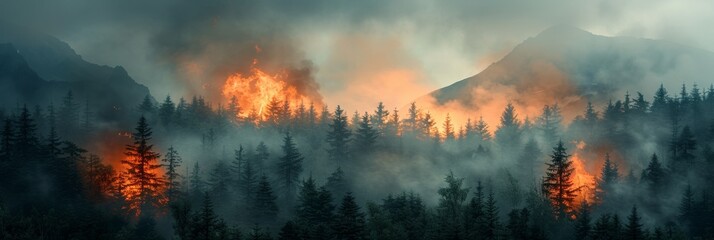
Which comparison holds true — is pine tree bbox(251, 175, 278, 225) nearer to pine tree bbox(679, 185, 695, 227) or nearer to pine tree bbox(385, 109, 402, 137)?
pine tree bbox(385, 109, 402, 137)

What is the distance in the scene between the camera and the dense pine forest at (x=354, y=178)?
94875mm

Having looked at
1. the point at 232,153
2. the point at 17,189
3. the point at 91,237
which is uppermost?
the point at 232,153

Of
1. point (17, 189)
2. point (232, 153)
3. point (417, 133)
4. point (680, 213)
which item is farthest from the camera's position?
point (417, 133)

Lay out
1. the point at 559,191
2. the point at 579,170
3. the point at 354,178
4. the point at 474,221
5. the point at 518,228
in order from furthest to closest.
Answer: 1. the point at 579,170
2. the point at 354,178
3. the point at 559,191
4. the point at 474,221
5. the point at 518,228

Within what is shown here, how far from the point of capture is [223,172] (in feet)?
424

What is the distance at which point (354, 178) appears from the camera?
146 meters

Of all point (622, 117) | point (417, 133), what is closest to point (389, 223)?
point (417, 133)

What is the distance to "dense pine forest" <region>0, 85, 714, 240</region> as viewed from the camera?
9488 cm

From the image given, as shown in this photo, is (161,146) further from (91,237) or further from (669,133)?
(669,133)

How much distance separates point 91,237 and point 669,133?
129 meters

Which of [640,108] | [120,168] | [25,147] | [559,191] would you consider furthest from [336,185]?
[640,108]

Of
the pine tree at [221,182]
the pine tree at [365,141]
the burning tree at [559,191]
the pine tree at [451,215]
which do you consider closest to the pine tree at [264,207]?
the pine tree at [221,182]

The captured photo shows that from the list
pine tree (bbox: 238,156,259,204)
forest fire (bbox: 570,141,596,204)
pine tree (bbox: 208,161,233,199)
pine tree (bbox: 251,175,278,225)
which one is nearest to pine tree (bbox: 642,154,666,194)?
forest fire (bbox: 570,141,596,204)

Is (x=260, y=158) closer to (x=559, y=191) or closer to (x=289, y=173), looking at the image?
(x=289, y=173)
